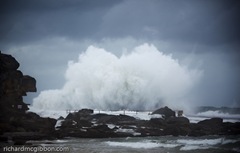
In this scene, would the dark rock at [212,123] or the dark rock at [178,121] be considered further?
the dark rock at [212,123]

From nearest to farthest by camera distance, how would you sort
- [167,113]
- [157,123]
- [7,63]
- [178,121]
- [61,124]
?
[7,63], [61,124], [157,123], [178,121], [167,113]

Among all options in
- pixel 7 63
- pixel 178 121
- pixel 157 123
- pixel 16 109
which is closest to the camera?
pixel 16 109

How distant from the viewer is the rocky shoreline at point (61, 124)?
22812 millimetres

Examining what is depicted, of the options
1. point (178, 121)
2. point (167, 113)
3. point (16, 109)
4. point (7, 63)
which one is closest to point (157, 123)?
point (178, 121)

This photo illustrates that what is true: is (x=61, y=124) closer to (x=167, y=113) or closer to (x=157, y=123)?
(x=157, y=123)

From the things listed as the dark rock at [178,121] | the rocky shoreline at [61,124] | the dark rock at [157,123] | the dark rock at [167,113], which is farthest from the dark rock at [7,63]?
the dark rock at [167,113]

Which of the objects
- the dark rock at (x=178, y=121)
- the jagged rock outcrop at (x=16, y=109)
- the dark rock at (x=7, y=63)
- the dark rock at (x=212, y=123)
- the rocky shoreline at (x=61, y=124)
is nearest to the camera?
the jagged rock outcrop at (x=16, y=109)

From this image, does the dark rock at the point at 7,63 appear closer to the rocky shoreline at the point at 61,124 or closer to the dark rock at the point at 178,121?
the rocky shoreline at the point at 61,124

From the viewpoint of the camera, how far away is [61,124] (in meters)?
27.7

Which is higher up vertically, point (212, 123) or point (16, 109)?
point (16, 109)

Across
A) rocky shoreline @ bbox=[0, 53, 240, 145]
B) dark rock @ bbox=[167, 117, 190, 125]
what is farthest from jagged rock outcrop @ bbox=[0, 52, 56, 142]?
dark rock @ bbox=[167, 117, 190, 125]

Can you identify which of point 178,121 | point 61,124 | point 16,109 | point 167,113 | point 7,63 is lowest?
point 61,124

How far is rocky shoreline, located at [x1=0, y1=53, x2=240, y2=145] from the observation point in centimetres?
2281

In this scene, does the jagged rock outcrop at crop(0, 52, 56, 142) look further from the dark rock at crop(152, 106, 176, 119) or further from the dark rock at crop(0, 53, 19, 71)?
the dark rock at crop(152, 106, 176, 119)
